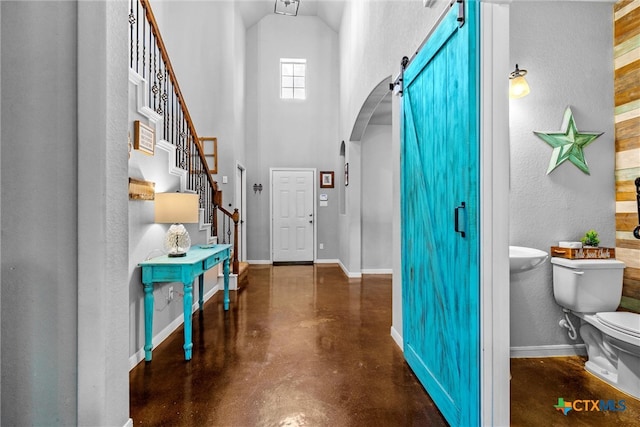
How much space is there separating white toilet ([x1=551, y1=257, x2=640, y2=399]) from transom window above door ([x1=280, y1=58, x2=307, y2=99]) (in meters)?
5.96

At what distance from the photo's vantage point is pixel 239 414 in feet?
5.74

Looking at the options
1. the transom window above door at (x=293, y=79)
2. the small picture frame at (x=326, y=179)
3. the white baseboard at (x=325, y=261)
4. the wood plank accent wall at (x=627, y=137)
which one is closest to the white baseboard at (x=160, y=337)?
the wood plank accent wall at (x=627, y=137)

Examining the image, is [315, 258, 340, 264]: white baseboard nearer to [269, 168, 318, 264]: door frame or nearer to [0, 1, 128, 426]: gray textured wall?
[269, 168, 318, 264]: door frame

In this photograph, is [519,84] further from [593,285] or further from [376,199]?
[376,199]

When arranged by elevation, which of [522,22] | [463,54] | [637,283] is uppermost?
[522,22]

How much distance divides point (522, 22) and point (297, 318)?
123 inches

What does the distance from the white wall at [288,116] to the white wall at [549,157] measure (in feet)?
15.4

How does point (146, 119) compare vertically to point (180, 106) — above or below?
below

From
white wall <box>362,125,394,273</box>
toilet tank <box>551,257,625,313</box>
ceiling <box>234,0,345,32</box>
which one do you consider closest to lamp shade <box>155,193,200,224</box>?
toilet tank <box>551,257,625,313</box>

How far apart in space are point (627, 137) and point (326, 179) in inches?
202

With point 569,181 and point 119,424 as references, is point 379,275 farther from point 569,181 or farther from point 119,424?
point 119,424

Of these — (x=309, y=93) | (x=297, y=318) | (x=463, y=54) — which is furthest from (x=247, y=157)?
(x=463, y=54)

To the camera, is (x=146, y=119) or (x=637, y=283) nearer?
(x=637, y=283)

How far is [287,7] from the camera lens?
6355 mm
